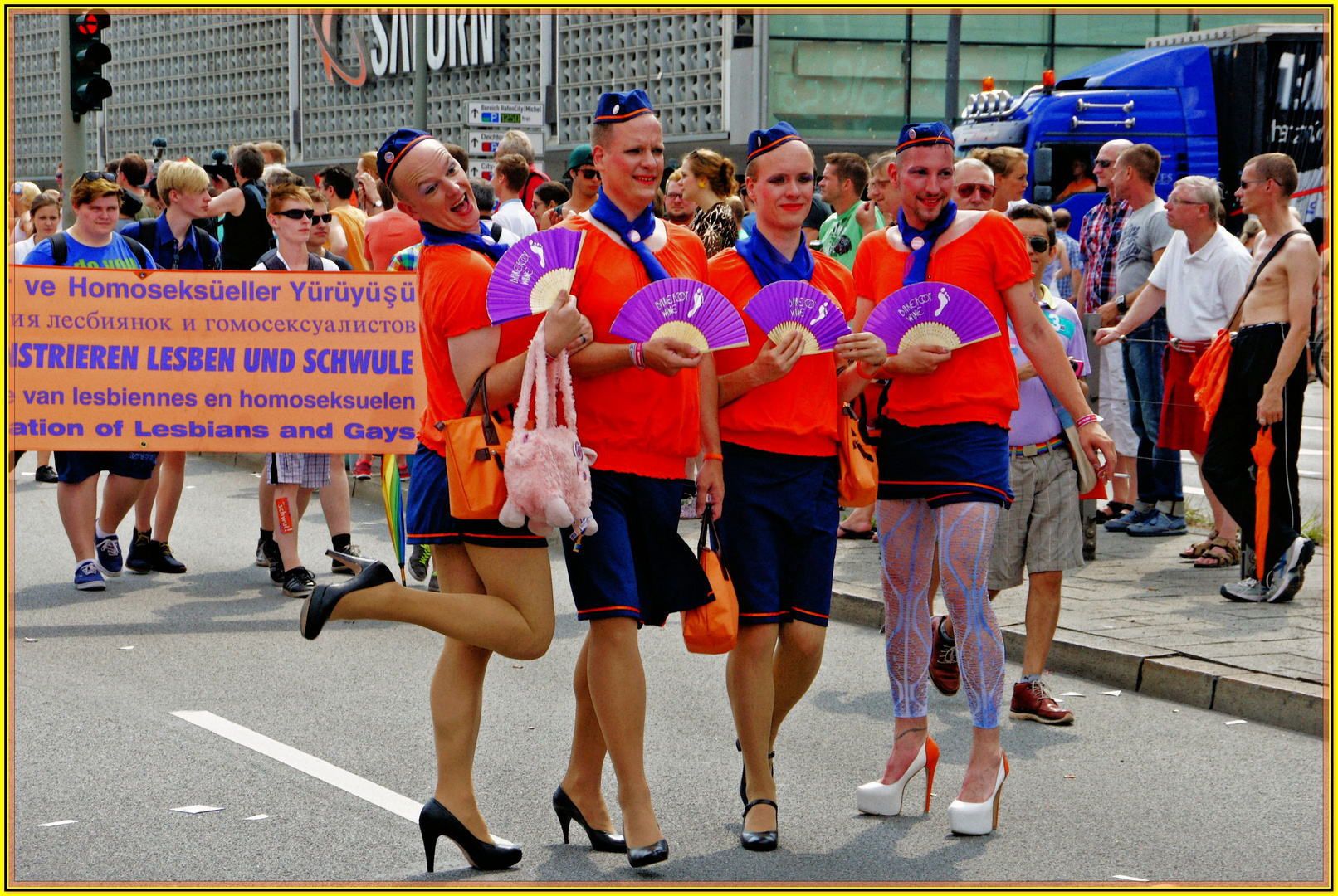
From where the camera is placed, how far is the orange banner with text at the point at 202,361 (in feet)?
27.5

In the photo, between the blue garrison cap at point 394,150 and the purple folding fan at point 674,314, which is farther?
the blue garrison cap at point 394,150

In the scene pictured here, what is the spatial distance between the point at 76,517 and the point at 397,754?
12.6 ft

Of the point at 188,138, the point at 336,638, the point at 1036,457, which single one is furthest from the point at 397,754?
the point at 188,138

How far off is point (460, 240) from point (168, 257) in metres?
5.91

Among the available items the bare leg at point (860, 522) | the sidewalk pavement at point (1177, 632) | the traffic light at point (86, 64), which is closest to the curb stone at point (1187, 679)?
the sidewalk pavement at point (1177, 632)

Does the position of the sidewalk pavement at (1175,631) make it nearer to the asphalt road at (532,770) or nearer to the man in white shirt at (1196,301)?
the asphalt road at (532,770)

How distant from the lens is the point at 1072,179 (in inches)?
649

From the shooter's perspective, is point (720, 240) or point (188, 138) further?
point (188, 138)

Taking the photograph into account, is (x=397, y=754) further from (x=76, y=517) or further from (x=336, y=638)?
(x=76, y=517)

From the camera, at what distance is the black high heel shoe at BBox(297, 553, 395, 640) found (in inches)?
158

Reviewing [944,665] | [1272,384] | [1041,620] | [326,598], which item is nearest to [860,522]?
[1272,384]

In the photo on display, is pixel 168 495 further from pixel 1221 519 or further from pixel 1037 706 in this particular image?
pixel 1221 519

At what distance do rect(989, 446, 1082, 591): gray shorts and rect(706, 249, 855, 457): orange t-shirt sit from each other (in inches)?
72.5

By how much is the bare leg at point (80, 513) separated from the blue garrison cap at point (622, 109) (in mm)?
5193
